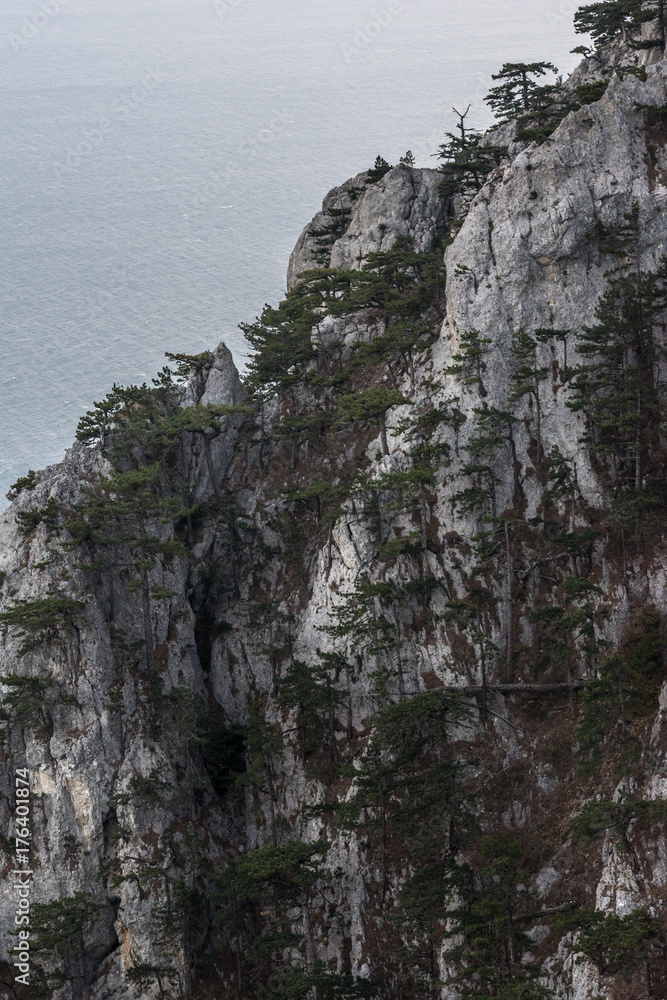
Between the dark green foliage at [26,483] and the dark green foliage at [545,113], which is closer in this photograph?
the dark green foliage at [26,483]

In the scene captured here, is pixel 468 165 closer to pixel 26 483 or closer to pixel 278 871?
pixel 26 483

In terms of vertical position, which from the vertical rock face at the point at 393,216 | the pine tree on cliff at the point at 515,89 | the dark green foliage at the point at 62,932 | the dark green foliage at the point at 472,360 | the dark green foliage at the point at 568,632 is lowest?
the dark green foliage at the point at 62,932

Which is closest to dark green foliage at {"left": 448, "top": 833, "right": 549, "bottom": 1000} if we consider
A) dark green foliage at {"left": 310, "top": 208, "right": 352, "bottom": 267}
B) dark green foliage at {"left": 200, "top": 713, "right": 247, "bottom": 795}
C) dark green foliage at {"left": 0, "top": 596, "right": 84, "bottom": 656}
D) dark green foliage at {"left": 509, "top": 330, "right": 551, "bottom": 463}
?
dark green foliage at {"left": 200, "top": 713, "right": 247, "bottom": 795}

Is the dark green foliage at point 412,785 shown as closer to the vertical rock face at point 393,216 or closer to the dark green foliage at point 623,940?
the dark green foliage at point 623,940

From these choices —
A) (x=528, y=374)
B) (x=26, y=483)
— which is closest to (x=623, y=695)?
(x=528, y=374)

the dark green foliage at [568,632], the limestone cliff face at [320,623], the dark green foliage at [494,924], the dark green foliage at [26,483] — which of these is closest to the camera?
the dark green foliage at [494,924]

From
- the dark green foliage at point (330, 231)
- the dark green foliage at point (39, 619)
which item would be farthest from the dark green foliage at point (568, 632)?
the dark green foliage at point (330, 231)

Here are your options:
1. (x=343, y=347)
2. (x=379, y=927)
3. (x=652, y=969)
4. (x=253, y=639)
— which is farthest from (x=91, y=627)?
(x=652, y=969)
